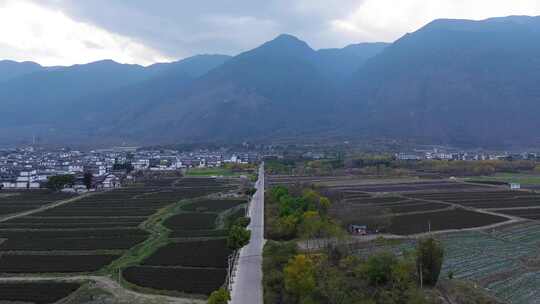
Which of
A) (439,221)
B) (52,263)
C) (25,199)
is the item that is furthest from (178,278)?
(25,199)

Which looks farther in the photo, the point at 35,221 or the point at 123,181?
the point at 123,181

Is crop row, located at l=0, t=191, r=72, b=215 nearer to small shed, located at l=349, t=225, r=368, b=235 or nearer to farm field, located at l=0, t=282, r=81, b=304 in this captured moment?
farm field, located at l=0, t=282, r=81, b=304

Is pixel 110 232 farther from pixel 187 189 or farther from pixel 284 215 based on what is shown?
pixel 187 189

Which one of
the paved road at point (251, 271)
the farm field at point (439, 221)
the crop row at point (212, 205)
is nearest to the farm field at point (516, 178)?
the farm field at point (439, 221)

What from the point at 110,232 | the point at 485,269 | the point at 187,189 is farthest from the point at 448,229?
the point at 187,189

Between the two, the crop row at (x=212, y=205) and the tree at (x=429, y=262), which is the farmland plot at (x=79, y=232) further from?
the tree at (x=429, y=262)

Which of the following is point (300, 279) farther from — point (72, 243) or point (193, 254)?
point (72, 243)
